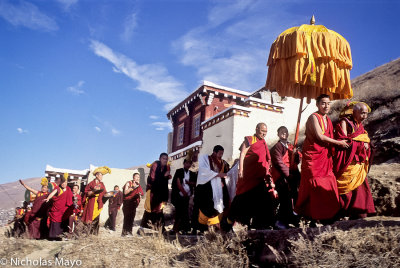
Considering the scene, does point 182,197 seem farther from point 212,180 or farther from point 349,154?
point 349,154

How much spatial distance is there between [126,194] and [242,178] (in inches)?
172

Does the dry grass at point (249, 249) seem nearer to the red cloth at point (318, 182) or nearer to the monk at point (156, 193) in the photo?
the red cloth at point (318, 182)

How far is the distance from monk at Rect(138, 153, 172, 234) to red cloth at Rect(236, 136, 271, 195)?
8.35ft

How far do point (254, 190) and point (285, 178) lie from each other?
534 mm

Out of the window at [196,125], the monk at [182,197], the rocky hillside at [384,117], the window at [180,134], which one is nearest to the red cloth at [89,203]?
the monk at [182,197]

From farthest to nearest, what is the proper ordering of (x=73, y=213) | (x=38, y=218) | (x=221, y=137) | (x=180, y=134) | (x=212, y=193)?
(x=180, y=134)
(x=221, y=137)
(x=73, y=213)
(x=38, y=218)
(x=212, y=193)

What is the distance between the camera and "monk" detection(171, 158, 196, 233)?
6.97m

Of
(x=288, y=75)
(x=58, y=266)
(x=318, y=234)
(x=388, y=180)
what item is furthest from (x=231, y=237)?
(x=388, y=180)

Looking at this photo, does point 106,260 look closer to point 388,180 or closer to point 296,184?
point 296,184

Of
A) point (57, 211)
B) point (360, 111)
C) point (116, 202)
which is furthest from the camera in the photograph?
point (116, 202)

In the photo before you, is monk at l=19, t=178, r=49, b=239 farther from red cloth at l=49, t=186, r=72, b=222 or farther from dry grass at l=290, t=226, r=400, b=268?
dry grass at l=290, t=226, r=400, b=268

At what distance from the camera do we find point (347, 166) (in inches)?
160

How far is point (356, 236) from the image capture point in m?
2.87

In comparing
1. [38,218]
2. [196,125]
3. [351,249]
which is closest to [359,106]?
[351,249]
